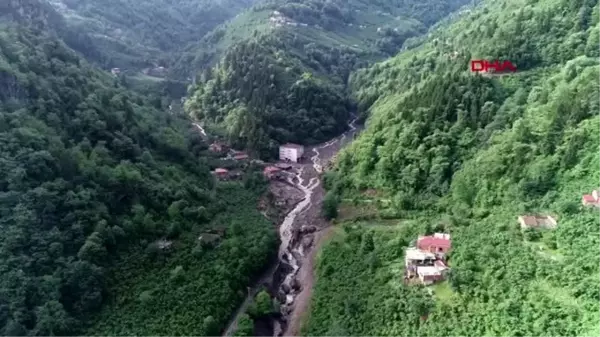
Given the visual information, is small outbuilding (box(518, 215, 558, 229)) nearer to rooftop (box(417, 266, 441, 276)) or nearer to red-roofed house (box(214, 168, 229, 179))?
rooftop (box(417, 266, 441, 276))

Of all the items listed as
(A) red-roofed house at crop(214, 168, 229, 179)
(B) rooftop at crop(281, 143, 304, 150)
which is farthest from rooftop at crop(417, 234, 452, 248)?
(B) rooftop at crop(281, 143, 304, 150)

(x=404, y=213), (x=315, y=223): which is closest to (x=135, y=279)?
(x=315, y=223)

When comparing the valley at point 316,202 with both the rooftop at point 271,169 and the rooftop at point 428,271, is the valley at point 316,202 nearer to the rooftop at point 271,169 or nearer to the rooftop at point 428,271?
the rooftop at point 428,271

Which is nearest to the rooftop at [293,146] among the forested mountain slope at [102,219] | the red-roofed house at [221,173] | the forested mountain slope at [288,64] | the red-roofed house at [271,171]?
the forested mountain slope at [288,64]

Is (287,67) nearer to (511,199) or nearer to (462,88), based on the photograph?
(462,88)

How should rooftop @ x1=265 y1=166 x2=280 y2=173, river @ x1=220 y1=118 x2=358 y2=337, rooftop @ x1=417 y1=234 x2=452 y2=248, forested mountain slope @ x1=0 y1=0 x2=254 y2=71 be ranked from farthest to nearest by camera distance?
forested mountain slope @ x1=0 y1=0 x2=254 y2=71, rooftop @ x1=265 y1=166 x2=280 y2=173, river @ x1=220 y1=118 x2=358 y2=337, rooftop @ x1=417 y1=234 x2=452 y2=248
